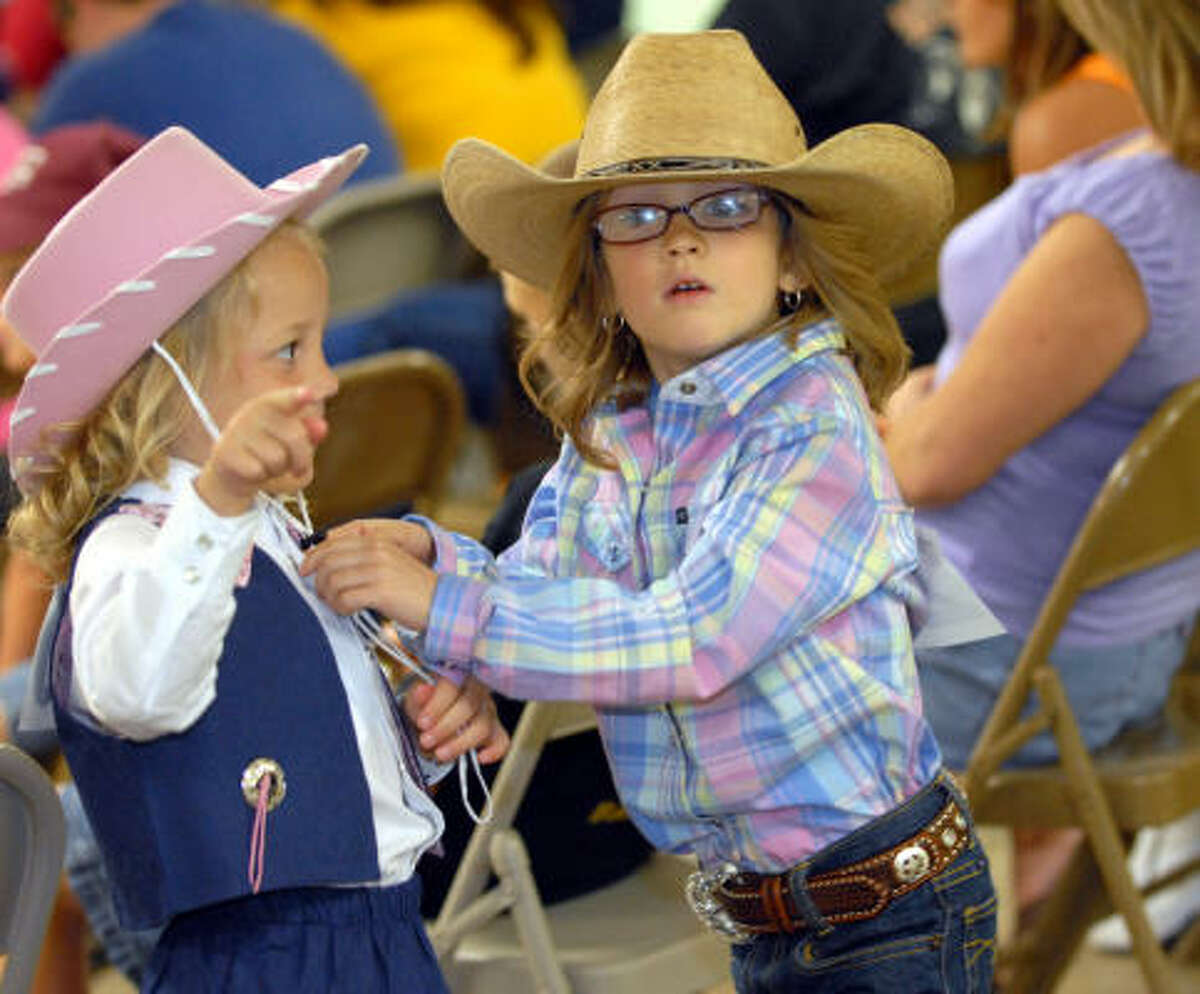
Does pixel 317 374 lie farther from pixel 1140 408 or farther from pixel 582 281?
pixel 1140 408

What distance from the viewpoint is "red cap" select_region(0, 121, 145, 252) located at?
2590mm

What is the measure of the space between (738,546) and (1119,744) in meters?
1.08

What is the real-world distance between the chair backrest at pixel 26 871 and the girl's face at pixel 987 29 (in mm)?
1739

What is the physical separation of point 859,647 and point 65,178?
1.41 m

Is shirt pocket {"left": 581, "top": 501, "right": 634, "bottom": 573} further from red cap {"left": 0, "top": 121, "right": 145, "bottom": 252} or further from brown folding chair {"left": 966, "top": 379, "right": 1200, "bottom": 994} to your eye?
red cap {"left": 0, "top": 121, "right": 145, "bottom": 252}

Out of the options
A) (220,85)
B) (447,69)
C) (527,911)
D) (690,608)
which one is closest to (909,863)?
(690,608)

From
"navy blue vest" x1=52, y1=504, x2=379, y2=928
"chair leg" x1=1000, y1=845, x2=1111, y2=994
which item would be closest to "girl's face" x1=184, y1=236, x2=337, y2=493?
"navy blue vest" x1=52, y1=504, x2=379, y2=928

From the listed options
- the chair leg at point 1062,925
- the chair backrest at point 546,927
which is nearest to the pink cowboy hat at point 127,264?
the chair backrest at point 546,927

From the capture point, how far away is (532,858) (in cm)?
216

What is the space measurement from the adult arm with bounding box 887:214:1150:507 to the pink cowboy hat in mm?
1033

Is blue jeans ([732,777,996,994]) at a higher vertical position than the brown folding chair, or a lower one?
higher

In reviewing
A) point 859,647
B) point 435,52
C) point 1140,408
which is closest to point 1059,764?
point 1140,408

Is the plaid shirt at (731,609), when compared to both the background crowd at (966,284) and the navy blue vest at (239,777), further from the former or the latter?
the background crowd at (966,284)

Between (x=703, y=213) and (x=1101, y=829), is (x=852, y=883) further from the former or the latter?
(x=1101, y=829)
